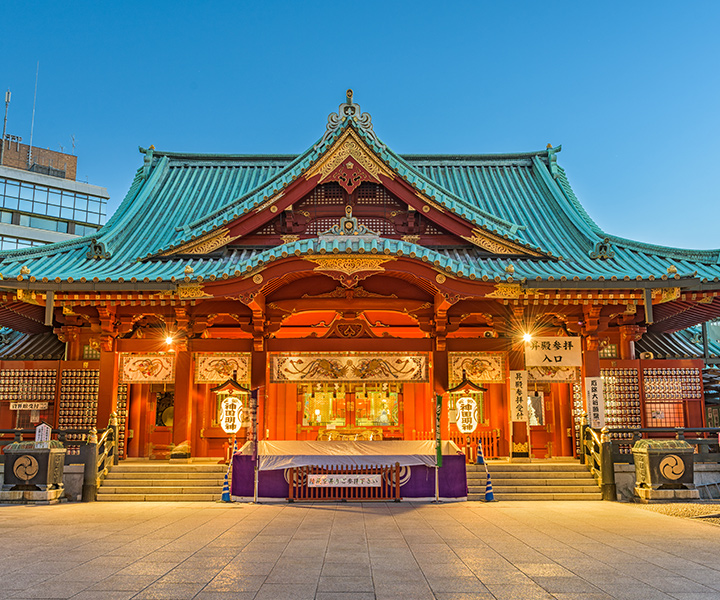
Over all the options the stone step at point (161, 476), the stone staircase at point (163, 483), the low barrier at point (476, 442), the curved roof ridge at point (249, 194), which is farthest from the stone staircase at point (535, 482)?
the curved roof ridge at point (249, 194)

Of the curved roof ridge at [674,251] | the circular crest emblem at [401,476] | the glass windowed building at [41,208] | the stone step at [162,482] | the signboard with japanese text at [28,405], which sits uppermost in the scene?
the glass windowed building at [41,208]

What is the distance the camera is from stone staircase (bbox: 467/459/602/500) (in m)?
14.7

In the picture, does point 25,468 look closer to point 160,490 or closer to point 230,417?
point 160,490

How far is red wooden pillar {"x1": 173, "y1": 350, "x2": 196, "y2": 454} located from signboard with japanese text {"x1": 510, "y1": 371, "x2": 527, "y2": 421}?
29.2 feet

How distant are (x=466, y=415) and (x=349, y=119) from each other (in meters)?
8.81

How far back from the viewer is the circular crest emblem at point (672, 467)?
46.2 feet

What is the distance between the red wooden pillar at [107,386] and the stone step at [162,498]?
8.53ft

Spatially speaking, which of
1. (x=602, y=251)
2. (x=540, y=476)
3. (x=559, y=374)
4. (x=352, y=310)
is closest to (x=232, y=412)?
(x=352, y=310)

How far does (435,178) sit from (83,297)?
13.2 m

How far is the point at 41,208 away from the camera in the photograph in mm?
54719

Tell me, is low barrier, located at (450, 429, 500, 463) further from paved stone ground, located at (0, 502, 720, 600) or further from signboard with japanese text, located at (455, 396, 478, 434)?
paved stone ground, located at (0, 502, 720, 600)

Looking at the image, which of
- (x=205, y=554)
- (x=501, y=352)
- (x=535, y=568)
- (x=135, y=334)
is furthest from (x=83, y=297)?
(x=535, y=568)

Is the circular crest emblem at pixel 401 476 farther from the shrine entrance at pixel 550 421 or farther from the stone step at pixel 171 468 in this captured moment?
the shrine entrance at pixel 550 421

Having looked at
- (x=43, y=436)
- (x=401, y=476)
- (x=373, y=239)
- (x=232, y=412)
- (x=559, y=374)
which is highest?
(x=373, y=239)
